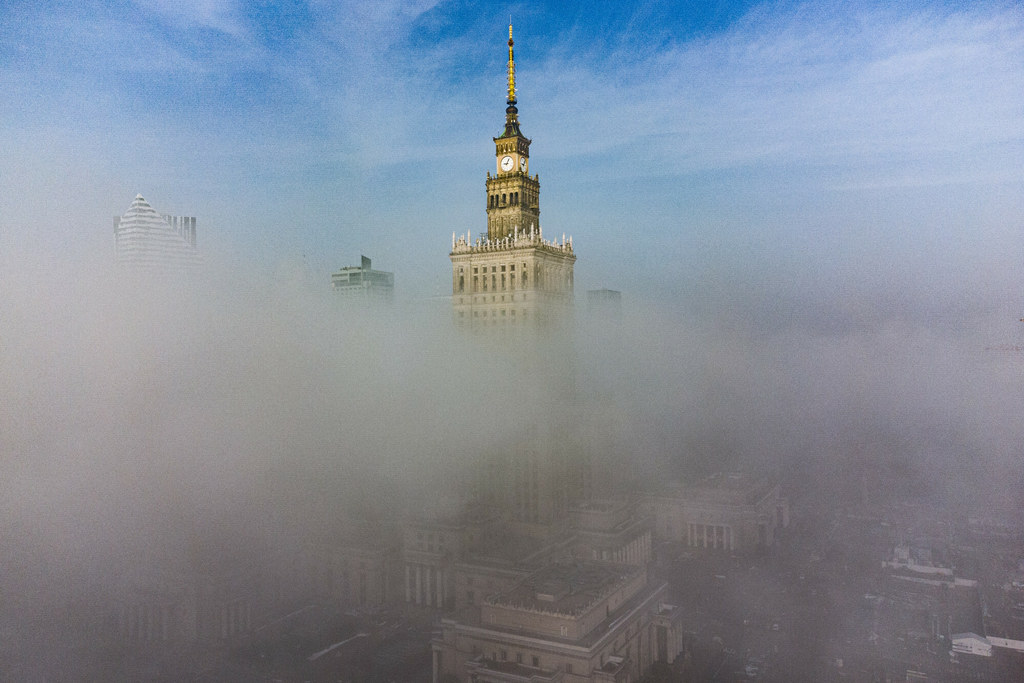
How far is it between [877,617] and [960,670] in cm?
526

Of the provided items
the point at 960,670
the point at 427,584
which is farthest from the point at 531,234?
the point at 960,670

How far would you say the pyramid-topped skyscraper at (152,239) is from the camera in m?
19.9

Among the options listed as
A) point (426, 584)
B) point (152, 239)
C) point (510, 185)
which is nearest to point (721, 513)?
point (426, 584)

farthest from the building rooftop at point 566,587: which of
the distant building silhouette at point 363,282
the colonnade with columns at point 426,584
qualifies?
the distant building silhouette at point 363,282

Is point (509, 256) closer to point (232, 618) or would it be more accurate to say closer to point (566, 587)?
point (566, 587)

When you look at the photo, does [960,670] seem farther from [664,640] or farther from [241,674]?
[241,674]

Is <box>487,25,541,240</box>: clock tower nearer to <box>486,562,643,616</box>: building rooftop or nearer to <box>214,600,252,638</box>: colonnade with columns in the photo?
<box>486,562,643,616</box>: building rooftop

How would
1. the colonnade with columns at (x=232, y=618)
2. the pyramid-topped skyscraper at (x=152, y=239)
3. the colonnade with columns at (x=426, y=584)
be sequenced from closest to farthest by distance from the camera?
the pyramid-topped skyscraper at (x=152, y=239) < the colonnade with columns at (x=232, y=618) < the colonnade with columns at (x=426, y=584)

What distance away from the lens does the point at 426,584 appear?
33844 mm

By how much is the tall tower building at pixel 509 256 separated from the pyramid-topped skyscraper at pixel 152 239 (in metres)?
16.2

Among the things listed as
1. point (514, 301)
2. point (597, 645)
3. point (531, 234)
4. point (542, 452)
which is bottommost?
point (597, 645)

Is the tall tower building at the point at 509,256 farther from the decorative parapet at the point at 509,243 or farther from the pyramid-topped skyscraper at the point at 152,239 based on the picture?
the pyramid-topped skyscraper at the point at 152,239

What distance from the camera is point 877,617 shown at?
31312 mm

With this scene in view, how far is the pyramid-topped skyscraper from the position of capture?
65.3 ft
